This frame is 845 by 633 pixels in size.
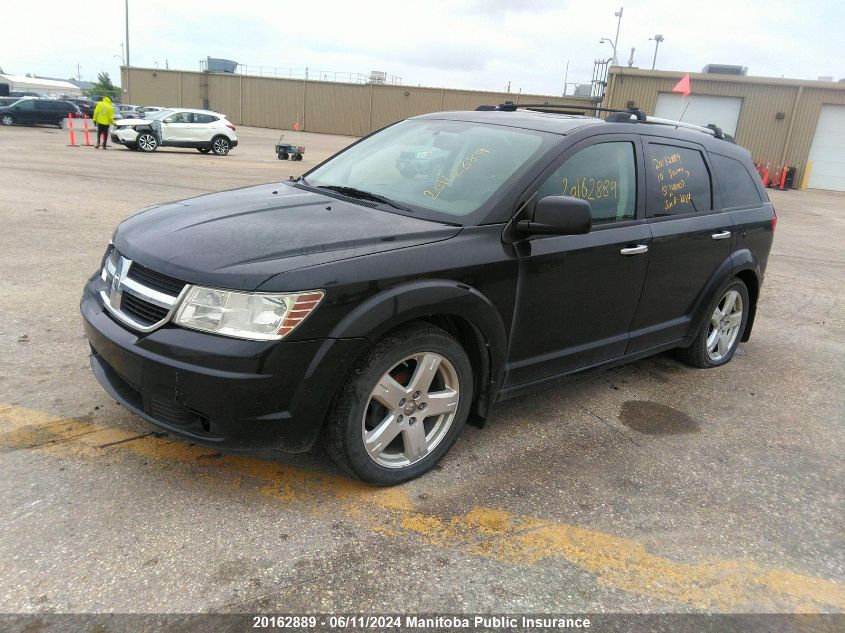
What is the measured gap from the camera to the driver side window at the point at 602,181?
3.42m

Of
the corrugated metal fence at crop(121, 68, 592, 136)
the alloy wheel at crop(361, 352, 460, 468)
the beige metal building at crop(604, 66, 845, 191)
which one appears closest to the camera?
the alloy wheel at crop(361, 352, 460, 468)

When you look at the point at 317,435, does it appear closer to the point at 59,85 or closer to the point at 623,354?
the point at 623,354

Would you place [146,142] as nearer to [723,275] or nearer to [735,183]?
[735,183]

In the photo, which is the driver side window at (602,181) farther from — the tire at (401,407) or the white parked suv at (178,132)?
the white parked suv at (178,132)

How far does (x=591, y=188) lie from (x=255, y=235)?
1857mm

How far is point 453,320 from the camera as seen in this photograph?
3062 millimetres

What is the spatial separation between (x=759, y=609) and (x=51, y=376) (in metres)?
3.82

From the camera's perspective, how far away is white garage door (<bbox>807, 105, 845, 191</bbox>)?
27672 mm

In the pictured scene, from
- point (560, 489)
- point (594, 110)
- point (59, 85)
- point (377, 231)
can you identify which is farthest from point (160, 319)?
point (59, 85)

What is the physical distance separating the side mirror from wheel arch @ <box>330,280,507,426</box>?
450mm

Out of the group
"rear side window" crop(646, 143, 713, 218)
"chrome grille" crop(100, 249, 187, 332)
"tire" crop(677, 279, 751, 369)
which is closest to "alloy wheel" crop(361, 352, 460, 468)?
"chrome grille" crop(100, 249, 187, 332)

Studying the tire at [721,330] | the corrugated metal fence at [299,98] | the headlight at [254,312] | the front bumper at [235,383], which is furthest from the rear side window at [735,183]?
the corrugated metal fence at [299,98]

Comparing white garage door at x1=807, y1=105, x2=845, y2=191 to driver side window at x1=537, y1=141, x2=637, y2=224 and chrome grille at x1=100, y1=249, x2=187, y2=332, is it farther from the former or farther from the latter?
chrome grille at x1=100, y1=249, x2=187, y2=332

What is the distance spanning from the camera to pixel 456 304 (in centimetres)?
294
